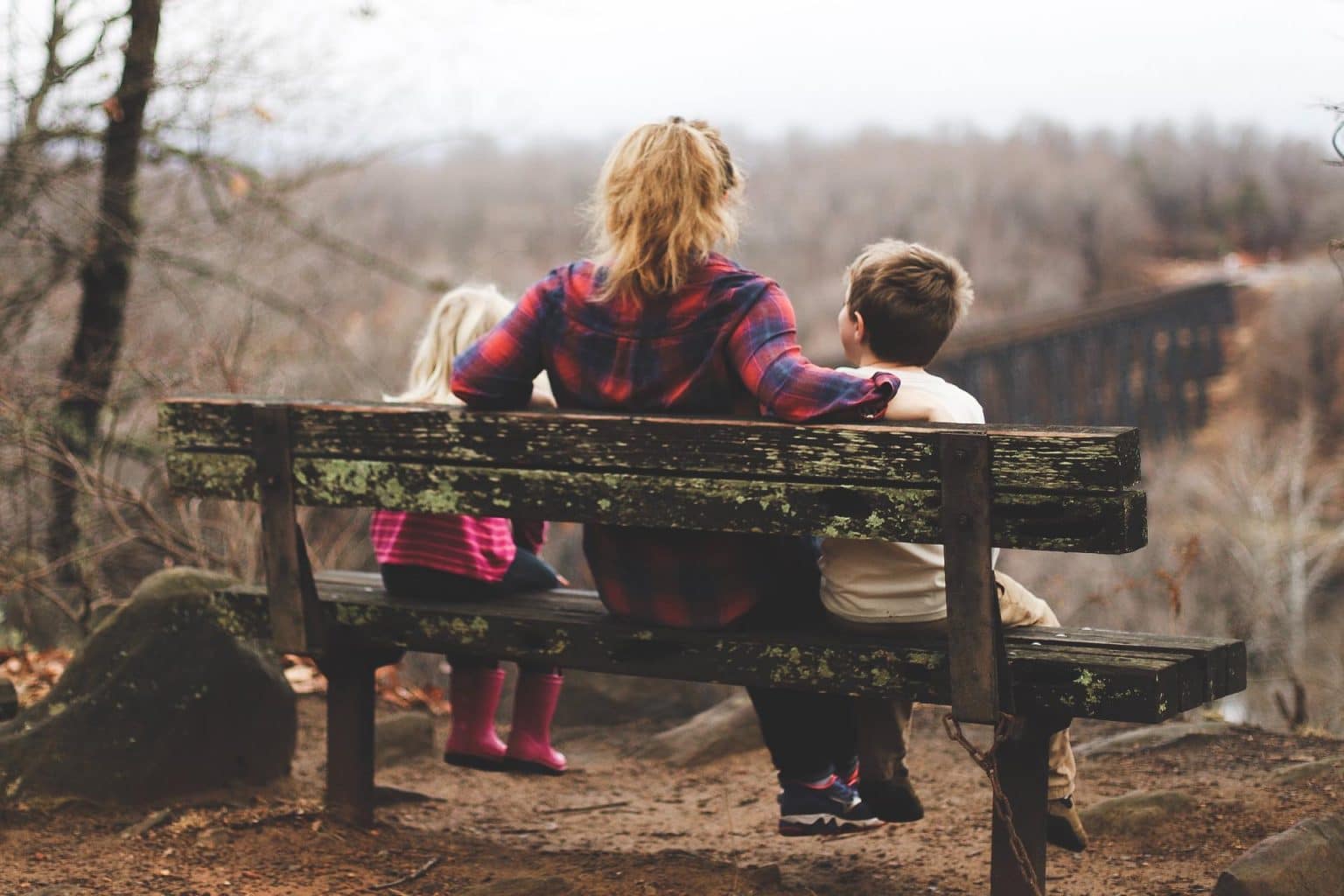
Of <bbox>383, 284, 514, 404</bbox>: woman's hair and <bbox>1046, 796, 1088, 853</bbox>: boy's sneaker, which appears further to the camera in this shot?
<bbox>383, 284, 514, 404</bbox>: woman's hair

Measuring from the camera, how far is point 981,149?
220 ft

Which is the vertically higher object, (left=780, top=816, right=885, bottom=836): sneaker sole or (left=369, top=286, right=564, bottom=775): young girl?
(left=369, top=286, right=564, bottom=775): young girl

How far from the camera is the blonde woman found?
3.02 m

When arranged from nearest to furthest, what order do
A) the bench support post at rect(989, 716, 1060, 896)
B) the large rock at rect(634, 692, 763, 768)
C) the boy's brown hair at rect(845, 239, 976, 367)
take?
the bench support post at rect(989, 716, 1060, 896) < the boy's brown hair at rect(845, 239, 976, 367) < the large rock at rect(634, 692, 763, 768)

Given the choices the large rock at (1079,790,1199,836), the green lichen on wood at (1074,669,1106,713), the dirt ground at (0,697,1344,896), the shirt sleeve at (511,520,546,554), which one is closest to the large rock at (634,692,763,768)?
the dirt ground at (0,697,1344,896)

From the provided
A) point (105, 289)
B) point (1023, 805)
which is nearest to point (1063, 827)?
point (1023, 805)

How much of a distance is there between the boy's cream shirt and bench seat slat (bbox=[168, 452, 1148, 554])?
12.0 inches

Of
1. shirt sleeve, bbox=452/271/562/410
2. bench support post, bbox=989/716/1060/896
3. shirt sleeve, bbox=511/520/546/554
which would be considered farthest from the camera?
shirt sleeve, bbox=511/520/546/554

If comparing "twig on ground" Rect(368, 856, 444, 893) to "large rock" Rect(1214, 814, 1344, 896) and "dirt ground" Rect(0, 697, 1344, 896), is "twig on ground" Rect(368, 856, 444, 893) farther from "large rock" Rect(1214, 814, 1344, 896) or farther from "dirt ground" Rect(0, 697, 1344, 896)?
"large rock" Rect(1214, 814, 1344, 896)

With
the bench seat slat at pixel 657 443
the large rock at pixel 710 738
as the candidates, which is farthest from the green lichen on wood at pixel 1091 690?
the large rock at pixel 710 738

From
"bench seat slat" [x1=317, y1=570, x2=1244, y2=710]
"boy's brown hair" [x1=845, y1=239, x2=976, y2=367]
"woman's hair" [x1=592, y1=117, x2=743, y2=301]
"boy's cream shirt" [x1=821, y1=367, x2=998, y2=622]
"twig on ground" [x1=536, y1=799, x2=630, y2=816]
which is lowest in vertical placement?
"twig on ground" [x1=536, y1=799, x2=630, y2=816]

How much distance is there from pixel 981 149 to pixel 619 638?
67.3 m

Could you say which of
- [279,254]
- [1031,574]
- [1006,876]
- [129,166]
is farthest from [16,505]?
[1031,574]

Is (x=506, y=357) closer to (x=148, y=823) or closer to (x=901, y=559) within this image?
(x=901, y=559)
